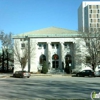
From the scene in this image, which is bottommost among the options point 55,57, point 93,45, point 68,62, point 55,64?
point 55,64

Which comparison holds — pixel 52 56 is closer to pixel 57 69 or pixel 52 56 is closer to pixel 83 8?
pixel 57 69

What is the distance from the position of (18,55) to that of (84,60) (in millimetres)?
16928

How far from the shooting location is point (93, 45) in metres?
55.8

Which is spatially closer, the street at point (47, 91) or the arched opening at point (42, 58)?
the street at point (47, 91)

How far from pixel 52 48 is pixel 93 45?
46.2 ft

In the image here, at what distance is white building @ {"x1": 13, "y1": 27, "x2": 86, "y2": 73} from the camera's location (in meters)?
63.5

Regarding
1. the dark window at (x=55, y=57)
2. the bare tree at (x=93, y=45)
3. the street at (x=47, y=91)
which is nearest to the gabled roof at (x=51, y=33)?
the dark window at (x=55, y=57)

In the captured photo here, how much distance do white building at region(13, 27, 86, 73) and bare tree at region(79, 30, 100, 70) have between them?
20.5ft

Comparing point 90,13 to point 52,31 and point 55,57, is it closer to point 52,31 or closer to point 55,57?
point 52,31

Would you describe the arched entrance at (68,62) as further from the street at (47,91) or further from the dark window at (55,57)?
the street at (47,91)

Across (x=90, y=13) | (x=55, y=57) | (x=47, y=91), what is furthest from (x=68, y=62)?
(x=90, y=13)

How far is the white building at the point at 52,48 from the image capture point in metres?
63.5

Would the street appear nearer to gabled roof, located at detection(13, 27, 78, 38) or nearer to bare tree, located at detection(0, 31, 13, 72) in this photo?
gabled roof, located at detection(13, 27, 78, 38)

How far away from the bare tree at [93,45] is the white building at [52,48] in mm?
6245
